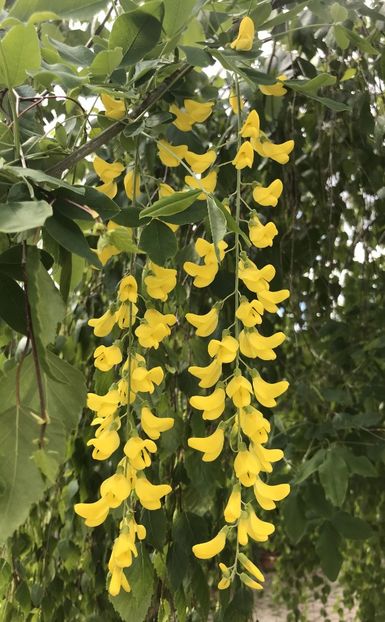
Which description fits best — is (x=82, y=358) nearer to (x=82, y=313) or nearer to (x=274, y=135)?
(x=82, y=313)

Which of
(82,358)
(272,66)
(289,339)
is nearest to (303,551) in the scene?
(289,339)

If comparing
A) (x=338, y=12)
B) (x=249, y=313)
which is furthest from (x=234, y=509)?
(x=338, y=12)

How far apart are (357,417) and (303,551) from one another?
84cm

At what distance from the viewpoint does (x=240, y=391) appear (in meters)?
0.50

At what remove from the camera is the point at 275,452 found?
0.50m

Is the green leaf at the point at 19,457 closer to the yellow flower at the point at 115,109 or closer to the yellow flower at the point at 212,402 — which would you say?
the yellow flower at the point at 212,402

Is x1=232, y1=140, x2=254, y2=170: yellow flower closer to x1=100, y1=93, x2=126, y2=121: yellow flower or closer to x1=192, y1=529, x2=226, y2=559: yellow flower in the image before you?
x1=100, y1=93, x2=126, y2=121: yellow flower

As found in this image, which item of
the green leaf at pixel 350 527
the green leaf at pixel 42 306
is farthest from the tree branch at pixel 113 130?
the green leaf at pixel 350 527

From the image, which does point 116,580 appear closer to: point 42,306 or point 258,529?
point 258,529

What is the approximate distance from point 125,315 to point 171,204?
130mm

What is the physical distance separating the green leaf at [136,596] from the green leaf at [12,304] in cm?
31

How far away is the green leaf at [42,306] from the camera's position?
1.32 ft

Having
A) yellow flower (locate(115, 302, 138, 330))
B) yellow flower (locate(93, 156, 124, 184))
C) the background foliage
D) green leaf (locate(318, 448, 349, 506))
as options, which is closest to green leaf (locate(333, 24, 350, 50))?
Answer: the background foliage

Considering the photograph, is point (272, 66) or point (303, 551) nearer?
point (272, 66)
